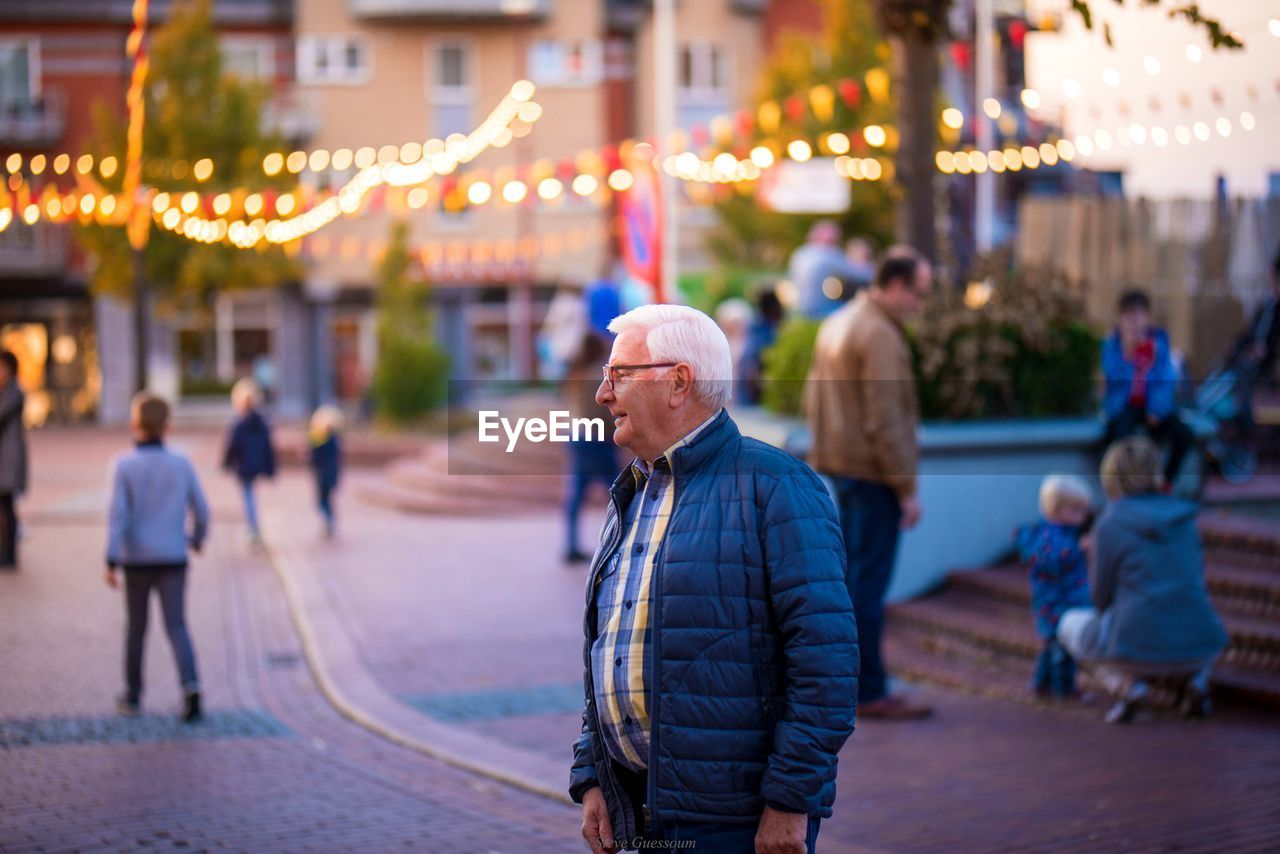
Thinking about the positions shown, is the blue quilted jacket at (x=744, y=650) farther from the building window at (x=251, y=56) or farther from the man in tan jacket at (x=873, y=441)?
the building window at (x=251, y=56)

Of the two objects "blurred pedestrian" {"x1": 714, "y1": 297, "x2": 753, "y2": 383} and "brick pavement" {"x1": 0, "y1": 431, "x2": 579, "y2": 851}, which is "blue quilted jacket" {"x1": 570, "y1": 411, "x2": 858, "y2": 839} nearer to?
"brick pavement" {"x1": 0, "y1": 431, "x2": 579, "y2": 851}

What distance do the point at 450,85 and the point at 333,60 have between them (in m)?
3.18

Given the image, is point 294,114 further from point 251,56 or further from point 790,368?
point 790,368

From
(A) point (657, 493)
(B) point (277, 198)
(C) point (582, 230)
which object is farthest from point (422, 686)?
(C) point (582, 230)

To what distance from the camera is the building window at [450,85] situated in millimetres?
42531

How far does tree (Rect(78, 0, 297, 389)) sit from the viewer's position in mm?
38062

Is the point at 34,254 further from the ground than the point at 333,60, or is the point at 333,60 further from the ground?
the point at 333,60

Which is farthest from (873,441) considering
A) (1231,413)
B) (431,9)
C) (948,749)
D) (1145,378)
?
(431,9)

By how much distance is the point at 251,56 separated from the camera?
42.4 meters

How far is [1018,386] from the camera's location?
10.8 meters

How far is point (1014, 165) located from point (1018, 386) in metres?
6.24

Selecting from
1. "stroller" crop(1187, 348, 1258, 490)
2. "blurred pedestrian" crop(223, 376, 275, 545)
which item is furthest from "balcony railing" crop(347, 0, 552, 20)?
"stroller" crop(1187, 348, 1258, 490)

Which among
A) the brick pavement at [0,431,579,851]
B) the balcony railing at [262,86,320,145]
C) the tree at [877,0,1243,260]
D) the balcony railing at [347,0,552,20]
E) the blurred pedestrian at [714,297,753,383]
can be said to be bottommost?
the brick pavement at [0,431,579,851]

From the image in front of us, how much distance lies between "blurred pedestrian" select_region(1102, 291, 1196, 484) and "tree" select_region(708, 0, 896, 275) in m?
19.1
